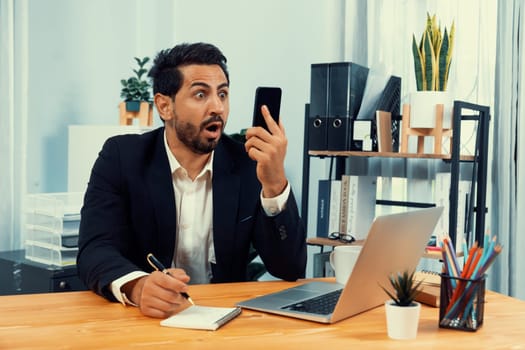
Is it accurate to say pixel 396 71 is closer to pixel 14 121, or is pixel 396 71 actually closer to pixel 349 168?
pixel 349 168

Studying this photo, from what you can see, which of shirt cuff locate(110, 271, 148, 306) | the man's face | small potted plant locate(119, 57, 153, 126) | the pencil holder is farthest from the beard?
small potted plant locate(119, 57, 153, 126)

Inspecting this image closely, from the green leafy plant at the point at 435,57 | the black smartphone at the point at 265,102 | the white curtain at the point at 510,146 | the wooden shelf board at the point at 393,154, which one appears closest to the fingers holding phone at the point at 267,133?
the black smartphone at the point at 265,102

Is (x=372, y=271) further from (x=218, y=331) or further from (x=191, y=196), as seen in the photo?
(x=191, y=196)

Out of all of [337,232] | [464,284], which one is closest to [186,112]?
[464,284]

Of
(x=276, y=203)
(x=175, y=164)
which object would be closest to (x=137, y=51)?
(x=175, y=164)

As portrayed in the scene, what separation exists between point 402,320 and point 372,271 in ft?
0.37

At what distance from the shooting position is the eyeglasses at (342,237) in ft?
9.12

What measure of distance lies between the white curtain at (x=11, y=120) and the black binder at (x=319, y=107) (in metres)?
1.48

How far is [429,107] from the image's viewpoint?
2.56m

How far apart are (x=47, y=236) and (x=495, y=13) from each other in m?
2.09

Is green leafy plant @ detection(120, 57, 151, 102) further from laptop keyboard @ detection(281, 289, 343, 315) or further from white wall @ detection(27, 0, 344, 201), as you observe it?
laptop keyboard @ detection(281, 289, 343, 315)

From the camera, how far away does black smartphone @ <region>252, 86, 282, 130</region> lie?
1.51m

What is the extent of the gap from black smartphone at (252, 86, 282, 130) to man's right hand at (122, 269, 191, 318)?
401 millimetres

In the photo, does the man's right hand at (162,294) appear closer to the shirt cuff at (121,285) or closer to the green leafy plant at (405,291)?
the shirt cuff at (121,285)
